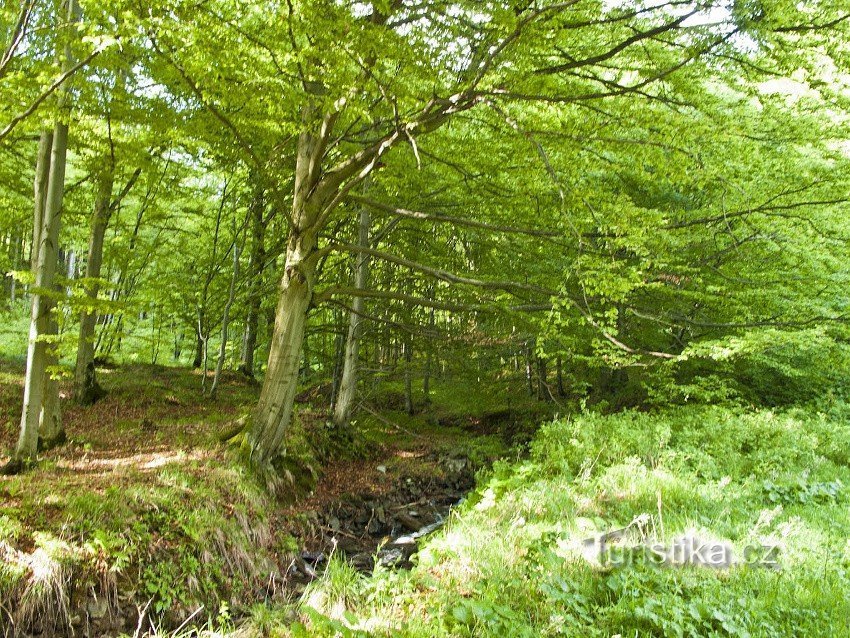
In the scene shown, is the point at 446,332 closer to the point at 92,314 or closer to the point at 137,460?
the point at 137,460

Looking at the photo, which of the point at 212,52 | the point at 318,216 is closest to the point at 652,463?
the point at 318,216

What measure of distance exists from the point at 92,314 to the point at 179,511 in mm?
5291

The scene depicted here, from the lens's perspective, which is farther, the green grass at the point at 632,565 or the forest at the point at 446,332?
the forest at the point at 446,332

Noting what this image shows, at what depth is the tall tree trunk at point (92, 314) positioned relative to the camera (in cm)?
826

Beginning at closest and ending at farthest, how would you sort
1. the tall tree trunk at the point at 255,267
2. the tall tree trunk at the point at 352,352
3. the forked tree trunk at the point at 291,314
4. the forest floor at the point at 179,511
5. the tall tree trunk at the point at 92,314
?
the forest floor at the point at 179,511 → the forked tree trunk at the point at 291,314 → the tall tree trunk at the point at 92,314 → the tall tree trunk at the point at 352,352 → the tall tree trunk at the point at 255,267

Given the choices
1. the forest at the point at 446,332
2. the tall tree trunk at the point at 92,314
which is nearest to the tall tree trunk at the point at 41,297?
the forest at the point at 446,332

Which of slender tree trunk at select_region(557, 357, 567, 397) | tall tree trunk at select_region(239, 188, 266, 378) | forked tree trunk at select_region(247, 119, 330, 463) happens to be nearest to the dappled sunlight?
forked tree trunk at select_region(247, 119, 330, 463)

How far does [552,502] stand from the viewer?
5363 millimetres

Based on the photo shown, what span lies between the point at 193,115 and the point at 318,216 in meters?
2.36

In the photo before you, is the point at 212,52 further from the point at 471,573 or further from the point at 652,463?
the point at 652,463

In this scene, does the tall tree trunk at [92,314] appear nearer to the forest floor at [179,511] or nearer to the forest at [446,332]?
the forest at [446,332]

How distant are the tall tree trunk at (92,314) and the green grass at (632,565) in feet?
21.0

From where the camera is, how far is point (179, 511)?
201 inches

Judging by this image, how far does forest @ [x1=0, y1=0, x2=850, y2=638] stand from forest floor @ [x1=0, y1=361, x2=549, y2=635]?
0.03 metres
